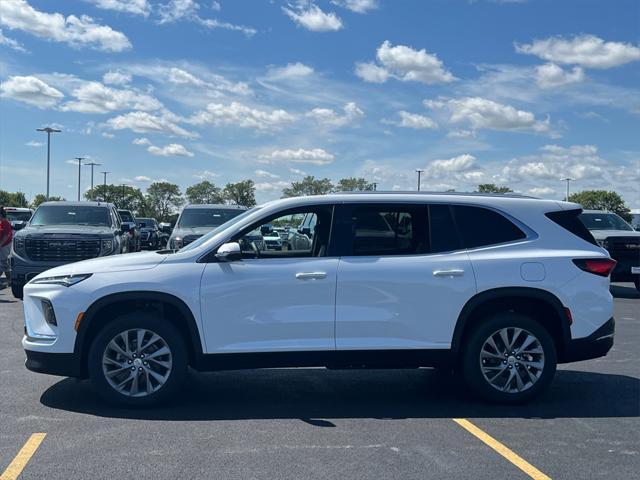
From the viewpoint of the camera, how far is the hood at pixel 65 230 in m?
13.0

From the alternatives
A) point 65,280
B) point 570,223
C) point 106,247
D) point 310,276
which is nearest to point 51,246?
point 106,247

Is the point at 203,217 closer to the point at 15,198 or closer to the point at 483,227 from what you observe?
the point at 483,227

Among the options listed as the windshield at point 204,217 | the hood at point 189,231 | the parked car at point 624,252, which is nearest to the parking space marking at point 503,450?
the hood at point 189,231

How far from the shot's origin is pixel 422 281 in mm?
6086

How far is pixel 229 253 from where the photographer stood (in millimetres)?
5922

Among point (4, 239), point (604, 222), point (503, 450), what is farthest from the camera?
point (604, 222)

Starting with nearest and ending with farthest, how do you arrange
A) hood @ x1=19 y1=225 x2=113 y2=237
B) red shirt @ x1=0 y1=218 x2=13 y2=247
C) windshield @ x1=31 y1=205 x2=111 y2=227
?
hood @ x1=19 y1=225 x2=113 y2=237
windshield @ x1=31 y1=205 x2=111 y2=227
red shirt @ x1=0 y1=218 x2=13 y2=247

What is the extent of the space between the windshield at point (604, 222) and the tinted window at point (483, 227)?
40.4 feet

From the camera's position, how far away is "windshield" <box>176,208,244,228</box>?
15.9 meters

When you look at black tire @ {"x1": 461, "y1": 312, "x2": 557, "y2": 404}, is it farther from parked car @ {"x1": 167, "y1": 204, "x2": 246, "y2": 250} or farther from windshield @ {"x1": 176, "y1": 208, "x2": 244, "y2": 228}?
windshield @ {"x1": 176, "y1": 208, "x2": 244, "y2": 228}

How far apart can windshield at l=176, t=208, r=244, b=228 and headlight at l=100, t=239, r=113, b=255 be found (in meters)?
2.60

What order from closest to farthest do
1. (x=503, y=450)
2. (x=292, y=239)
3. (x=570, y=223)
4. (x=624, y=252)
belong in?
1. (x=503, y=450)
2. (x=570, y=223)
3. (x=292, y=239)
4. (x=624, y=252)

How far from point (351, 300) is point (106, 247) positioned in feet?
27.7

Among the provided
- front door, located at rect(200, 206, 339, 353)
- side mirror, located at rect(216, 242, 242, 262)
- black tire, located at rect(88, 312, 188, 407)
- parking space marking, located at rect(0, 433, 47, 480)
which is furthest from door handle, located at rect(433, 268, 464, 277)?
parking space marking, located at rect(0, 433, 47, 480)
